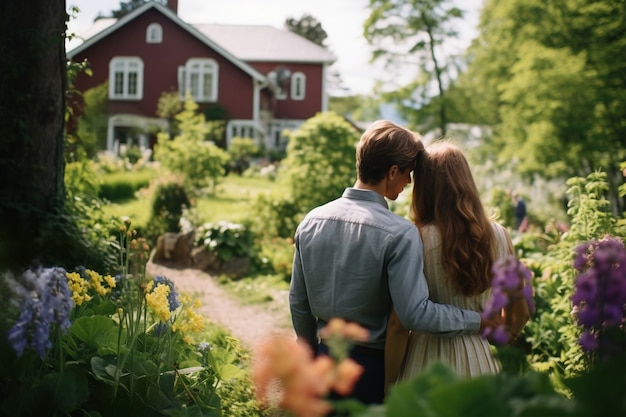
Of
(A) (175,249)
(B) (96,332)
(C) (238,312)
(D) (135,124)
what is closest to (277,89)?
(D) (135,124)

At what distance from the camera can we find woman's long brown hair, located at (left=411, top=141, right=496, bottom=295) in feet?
8.11

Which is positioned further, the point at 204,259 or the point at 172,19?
the point at 172,19

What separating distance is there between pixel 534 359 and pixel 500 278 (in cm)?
476

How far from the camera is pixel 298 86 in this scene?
3559cm

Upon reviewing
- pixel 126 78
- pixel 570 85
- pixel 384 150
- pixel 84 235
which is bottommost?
pixel 84 235

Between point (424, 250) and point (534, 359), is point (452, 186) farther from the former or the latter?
point (534, 359)

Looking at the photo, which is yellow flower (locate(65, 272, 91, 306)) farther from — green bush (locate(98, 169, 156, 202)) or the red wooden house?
the red wooden house

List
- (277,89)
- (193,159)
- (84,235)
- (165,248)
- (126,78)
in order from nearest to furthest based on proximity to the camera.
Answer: (84,235) < (165,248) < (193,159) < (126,78) < (277,89)

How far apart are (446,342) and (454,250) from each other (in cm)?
35

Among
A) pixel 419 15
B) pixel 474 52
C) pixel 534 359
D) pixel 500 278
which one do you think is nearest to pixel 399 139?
pixel 500 278

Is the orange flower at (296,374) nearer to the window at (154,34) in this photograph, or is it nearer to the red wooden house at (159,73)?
the red wooden house at (159,73)

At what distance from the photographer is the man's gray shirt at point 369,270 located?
2.33 meters

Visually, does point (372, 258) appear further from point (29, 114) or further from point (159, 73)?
point (159, 73)

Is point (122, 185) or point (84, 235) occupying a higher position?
point (122, 185)
